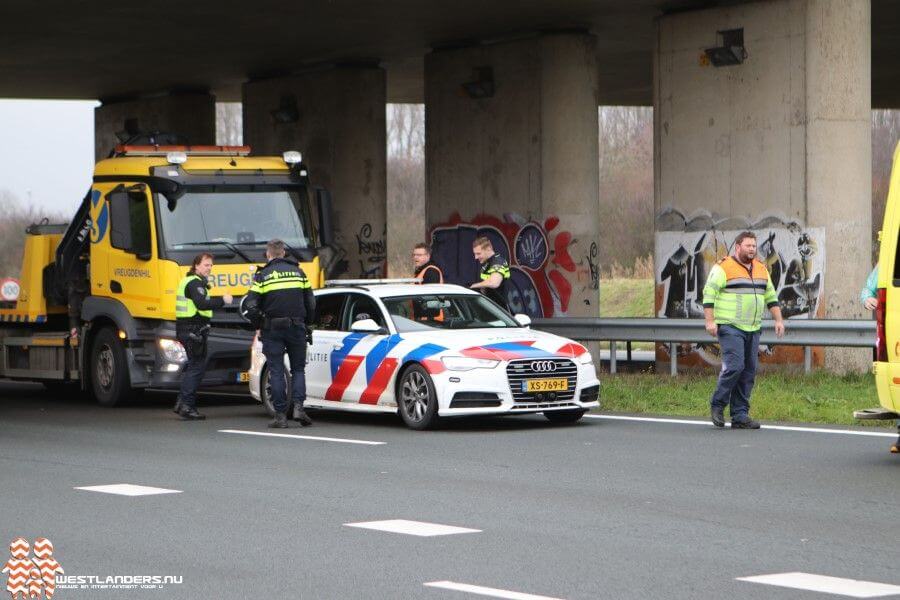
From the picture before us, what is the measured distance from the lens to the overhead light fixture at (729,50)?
2292 centimetres

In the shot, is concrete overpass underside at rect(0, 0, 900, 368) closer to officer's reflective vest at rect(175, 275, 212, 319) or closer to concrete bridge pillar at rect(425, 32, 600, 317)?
concrete bridge pillar at rect(425, 32, 600, 317)

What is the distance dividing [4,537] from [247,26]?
62.7 feet

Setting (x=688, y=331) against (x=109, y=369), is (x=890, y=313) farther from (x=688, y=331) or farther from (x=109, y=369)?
(x=109, y=369)

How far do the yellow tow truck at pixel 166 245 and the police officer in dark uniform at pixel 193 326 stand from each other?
1110 millimetres

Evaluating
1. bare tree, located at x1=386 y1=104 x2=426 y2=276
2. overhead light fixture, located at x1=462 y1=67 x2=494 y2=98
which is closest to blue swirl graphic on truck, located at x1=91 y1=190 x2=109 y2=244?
overhead light fixture, located at x1=462 y1=67 x2=494 y2=98

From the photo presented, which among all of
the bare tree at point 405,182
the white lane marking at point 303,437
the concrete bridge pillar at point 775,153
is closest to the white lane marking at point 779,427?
the white lane marking at point 303,437

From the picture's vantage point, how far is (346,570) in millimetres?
7855

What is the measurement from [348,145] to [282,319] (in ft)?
54.2

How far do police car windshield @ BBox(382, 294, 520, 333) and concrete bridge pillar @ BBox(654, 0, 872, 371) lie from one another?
6.26 m

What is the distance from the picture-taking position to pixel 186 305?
57.0ft

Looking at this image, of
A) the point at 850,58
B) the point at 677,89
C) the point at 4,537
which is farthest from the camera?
the point at 677,89

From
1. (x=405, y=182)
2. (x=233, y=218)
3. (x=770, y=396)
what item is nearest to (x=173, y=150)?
(x=233, y=218)

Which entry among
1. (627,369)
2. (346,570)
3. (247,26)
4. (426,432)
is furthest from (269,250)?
(247,26)

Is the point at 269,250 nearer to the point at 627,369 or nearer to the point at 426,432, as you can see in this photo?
the point at 426,432
